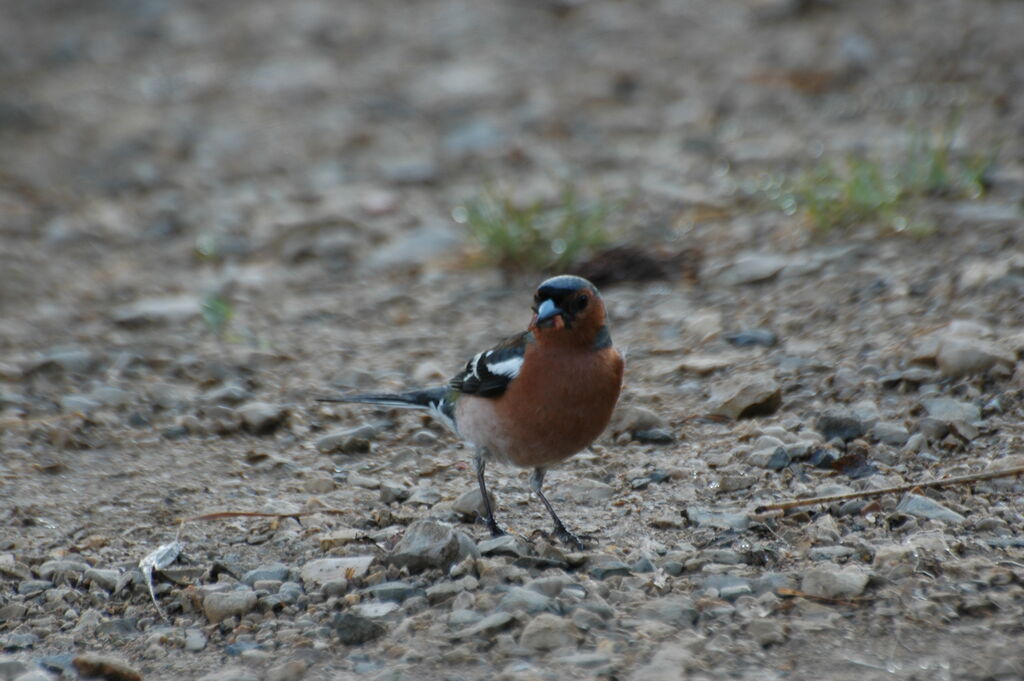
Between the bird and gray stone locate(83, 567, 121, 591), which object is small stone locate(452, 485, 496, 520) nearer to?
the bird

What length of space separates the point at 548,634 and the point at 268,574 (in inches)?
43.2

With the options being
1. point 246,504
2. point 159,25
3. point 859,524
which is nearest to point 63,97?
point 159,25

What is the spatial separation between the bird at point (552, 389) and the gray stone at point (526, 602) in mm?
659

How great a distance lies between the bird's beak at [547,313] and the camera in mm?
4688

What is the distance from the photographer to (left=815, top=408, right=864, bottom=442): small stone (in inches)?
201

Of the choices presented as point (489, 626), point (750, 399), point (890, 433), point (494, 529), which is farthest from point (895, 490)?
point (489, 626)

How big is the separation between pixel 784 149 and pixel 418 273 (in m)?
2.63

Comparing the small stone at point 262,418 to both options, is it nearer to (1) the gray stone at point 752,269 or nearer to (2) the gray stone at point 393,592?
(2) the gray stone at point 393,592

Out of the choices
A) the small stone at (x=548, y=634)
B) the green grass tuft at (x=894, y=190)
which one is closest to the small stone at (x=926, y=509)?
the small stone at (x=548, y=634)

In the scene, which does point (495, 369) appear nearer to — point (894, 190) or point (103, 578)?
point (103, 578)

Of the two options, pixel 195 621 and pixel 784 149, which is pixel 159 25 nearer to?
pixel 784 149

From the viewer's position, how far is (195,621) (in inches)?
161

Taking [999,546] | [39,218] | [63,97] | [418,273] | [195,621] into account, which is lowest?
[999,546]

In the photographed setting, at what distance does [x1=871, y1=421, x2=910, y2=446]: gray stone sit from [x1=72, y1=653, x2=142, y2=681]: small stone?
2.89 meters
